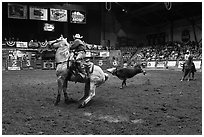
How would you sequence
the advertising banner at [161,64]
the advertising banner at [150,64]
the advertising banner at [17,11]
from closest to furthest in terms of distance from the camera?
the advertising banner at [161,64], the advertising banner at [150,64], the advertising banner at [17,11]

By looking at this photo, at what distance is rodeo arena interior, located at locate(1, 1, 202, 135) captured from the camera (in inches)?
209

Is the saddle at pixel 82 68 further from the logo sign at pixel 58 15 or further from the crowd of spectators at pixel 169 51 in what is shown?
the logo sign at pixel 58 15

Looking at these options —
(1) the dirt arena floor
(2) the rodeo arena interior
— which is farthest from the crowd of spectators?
(1) the dirt arena floor

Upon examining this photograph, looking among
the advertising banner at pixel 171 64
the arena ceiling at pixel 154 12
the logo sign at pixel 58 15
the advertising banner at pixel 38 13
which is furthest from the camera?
the arena ceiling at pixel 154 12

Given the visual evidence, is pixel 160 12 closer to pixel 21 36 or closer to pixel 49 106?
pixel 21 36

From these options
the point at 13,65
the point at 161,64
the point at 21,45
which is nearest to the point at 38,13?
the point at 21,45

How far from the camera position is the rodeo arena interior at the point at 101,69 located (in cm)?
530

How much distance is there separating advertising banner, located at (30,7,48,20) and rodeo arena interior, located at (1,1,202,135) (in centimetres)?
14

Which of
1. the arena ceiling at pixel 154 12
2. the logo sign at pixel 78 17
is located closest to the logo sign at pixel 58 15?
the logo sign at pixel 78 17

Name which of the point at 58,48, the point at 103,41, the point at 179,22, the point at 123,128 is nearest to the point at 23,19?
the point at 103,41

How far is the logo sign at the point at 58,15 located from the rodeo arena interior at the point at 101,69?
0.15 m

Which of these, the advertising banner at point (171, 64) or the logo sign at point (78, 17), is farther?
the logo sign at point (78, 17)

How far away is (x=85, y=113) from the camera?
596 cm

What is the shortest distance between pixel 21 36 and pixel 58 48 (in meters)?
32.8
